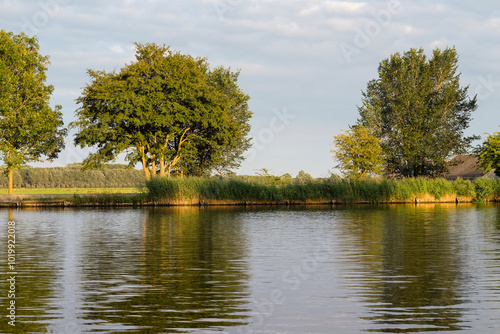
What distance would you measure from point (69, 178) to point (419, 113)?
74.4 m

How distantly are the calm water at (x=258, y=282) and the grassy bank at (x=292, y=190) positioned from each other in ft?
89.4

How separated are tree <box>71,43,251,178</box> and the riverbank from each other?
991 centimetres

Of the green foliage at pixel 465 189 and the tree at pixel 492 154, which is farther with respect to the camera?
the tree at pixel 492 154

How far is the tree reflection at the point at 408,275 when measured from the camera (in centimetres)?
1044

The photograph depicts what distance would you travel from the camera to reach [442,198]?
59000mm

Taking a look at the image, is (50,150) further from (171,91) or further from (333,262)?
(333,262)

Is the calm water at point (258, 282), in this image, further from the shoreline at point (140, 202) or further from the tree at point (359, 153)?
A: the tree at point (359, 153)

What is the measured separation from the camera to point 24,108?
69062 millimetres

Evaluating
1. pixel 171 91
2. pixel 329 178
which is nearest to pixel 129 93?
pixel 171 91

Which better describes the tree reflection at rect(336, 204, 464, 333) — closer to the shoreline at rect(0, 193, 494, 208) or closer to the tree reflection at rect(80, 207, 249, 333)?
the tree reflection at rect(80, 207, 249, 333)

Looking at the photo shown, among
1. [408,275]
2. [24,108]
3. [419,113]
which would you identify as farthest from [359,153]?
[408,275]

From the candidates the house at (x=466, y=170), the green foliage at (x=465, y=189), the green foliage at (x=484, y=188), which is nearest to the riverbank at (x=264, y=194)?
the green foliage at (x=465, y=189)

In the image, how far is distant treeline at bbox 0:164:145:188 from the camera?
129375mm

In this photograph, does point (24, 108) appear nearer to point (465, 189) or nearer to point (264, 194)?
→ point (264, 194)
